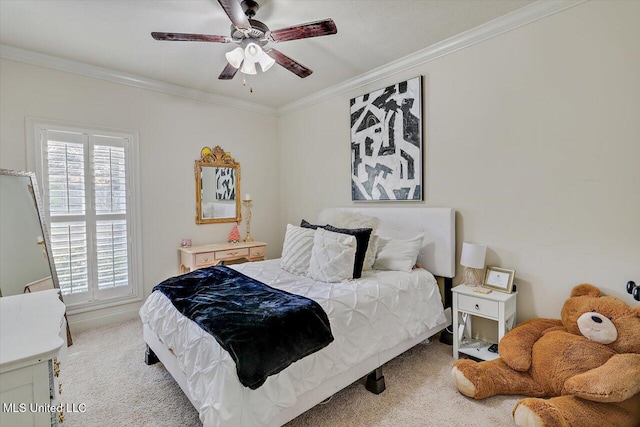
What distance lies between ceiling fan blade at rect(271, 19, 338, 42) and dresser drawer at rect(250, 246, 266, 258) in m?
2.67

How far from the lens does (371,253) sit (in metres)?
2.81

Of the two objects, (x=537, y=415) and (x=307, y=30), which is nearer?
(x=537, y=415)

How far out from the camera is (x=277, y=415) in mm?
1601

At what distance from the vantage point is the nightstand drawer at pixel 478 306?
2293 millimetres

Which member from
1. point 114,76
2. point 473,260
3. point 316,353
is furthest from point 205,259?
point 473,260

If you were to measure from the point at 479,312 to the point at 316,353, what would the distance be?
1.42 metres

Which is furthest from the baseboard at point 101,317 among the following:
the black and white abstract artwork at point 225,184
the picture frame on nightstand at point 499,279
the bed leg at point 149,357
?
the picture frame on nightstand at point 499,279

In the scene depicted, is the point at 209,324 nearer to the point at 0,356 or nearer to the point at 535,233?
the point at 0,356

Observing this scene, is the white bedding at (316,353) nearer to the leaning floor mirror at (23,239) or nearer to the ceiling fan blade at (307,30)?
the leaning floor mirror at (23,239)

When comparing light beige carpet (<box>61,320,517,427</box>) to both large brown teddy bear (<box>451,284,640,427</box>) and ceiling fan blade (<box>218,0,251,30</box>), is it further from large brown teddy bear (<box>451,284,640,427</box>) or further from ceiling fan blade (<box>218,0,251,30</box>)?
ceiling fan blade (<box>218,0,251,30</box>)

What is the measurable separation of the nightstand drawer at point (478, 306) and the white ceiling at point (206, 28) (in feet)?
7.36

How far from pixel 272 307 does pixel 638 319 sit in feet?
7.05

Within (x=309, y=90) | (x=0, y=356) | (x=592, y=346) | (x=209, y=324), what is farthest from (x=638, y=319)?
(x=309, y=90)

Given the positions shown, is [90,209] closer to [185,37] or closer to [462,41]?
[185,37]
